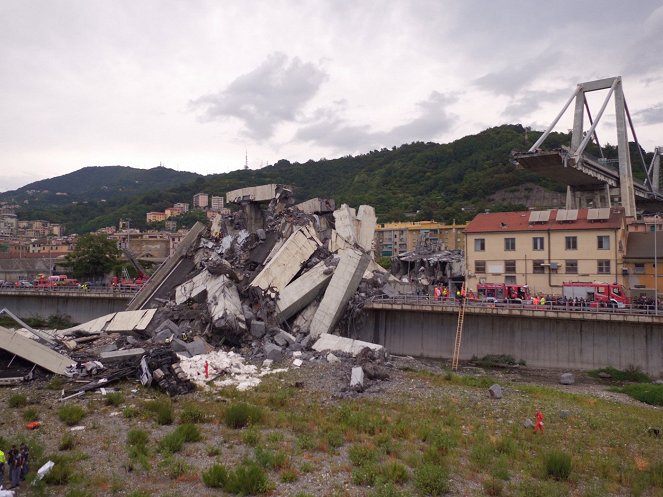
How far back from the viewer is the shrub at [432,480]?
1045cm

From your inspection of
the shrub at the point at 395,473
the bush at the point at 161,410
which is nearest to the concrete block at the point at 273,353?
the bush at the point at 161,410

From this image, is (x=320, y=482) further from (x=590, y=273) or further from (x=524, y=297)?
(x=590, y=273)

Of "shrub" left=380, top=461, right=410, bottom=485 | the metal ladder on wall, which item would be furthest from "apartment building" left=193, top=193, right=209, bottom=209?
"shrub" left=380, top=461, right=410, bottom=485

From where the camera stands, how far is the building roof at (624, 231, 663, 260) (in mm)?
30889

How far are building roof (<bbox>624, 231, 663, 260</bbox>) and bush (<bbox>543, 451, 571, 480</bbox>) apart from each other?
2376 centimetres

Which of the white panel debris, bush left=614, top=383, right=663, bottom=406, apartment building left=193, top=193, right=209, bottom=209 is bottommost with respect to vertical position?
bush left=614, top=383, right=663, bottom=406

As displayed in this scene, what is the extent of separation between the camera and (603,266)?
101ft

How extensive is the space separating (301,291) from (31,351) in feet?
45.9

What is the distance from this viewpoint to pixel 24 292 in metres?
47.2

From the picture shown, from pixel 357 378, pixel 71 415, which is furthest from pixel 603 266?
pixel 71 415

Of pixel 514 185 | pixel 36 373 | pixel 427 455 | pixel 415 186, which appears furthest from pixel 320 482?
pixel 415 186

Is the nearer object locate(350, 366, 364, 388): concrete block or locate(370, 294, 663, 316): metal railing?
locate(350, 366, 364, 388): concrete block

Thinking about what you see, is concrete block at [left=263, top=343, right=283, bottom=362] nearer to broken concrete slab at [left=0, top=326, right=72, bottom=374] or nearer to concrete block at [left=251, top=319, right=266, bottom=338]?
concrete block at [left=251, top=319, right=266, bottom=338]

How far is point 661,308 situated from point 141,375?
84.0ft
